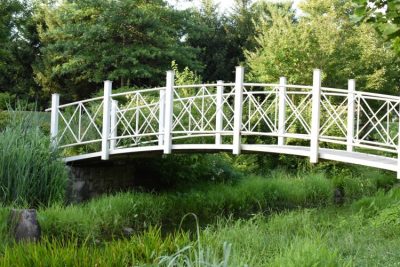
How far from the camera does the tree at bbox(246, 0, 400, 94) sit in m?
16.8

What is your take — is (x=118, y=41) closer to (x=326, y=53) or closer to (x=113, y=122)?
(x=326, y=53)

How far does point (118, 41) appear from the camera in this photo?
1781 centimetres

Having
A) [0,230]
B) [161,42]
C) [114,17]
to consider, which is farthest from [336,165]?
[0,230]

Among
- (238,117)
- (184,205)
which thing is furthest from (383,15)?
(184,205)

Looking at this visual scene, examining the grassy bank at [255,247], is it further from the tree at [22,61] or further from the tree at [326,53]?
the tree at [22,61]

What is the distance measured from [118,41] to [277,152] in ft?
35.1

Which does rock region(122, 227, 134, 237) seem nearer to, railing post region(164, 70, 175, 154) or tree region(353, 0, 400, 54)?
railing post region(164, 70, 175, 154)

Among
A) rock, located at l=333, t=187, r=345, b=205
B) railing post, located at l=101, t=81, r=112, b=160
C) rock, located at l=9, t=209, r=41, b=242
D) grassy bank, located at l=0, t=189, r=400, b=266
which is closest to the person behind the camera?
grassy bank, located at l=0, t=189, r=400, b=266

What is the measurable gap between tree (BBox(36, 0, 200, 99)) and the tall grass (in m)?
7.80

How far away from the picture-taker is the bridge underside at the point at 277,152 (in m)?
7.37

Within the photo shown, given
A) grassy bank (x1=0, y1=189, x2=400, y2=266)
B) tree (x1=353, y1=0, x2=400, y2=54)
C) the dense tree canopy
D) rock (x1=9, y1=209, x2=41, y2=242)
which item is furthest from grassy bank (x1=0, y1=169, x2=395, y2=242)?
tree (x1=353, y1=0, x2=400, y2=54)

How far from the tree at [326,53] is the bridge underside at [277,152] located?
7.92 metres

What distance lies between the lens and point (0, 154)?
335 inches

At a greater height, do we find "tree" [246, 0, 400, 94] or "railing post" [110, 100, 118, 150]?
"tree" [246, 0, 400, 94]
